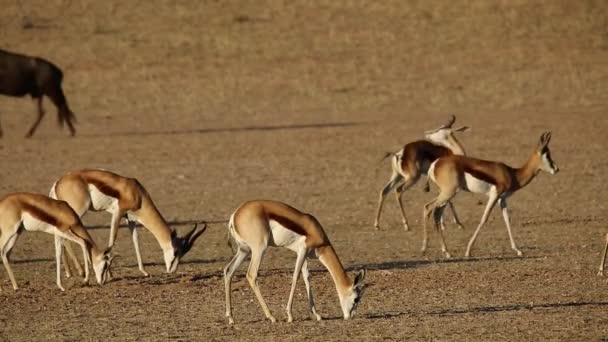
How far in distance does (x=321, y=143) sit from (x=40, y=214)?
13.1 meters

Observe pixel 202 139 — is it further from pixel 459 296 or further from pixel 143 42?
pixel 459 296

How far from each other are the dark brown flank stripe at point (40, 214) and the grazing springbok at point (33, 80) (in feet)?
47.6

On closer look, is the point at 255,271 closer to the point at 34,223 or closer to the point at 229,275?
the point at 229,275

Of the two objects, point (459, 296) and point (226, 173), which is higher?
point (459, 296)

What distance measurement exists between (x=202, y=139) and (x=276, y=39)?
1159cm

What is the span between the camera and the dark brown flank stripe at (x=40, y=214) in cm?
1280

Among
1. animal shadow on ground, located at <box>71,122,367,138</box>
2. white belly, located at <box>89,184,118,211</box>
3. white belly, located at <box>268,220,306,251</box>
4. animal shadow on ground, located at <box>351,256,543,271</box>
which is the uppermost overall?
white belly, located at <box>268,220,306,251</box>

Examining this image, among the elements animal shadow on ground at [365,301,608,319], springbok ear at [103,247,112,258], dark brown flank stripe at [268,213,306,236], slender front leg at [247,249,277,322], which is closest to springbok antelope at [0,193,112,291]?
springbok ear at [103,247,112,258]

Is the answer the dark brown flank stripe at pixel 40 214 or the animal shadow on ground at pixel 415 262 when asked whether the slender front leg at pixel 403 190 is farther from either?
the dark brown flank stripe at pixel 40 214

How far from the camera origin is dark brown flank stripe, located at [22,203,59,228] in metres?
12.8

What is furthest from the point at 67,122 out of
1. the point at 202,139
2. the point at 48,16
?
the point at 48,16

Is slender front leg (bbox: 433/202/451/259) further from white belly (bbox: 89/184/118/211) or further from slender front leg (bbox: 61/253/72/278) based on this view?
slender front leg (bbox: 61/253/72/278)

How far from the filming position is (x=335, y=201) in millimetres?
19547

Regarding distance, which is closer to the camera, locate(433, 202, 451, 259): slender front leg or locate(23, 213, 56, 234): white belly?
locate(23, 213, 56, 234): white belly
